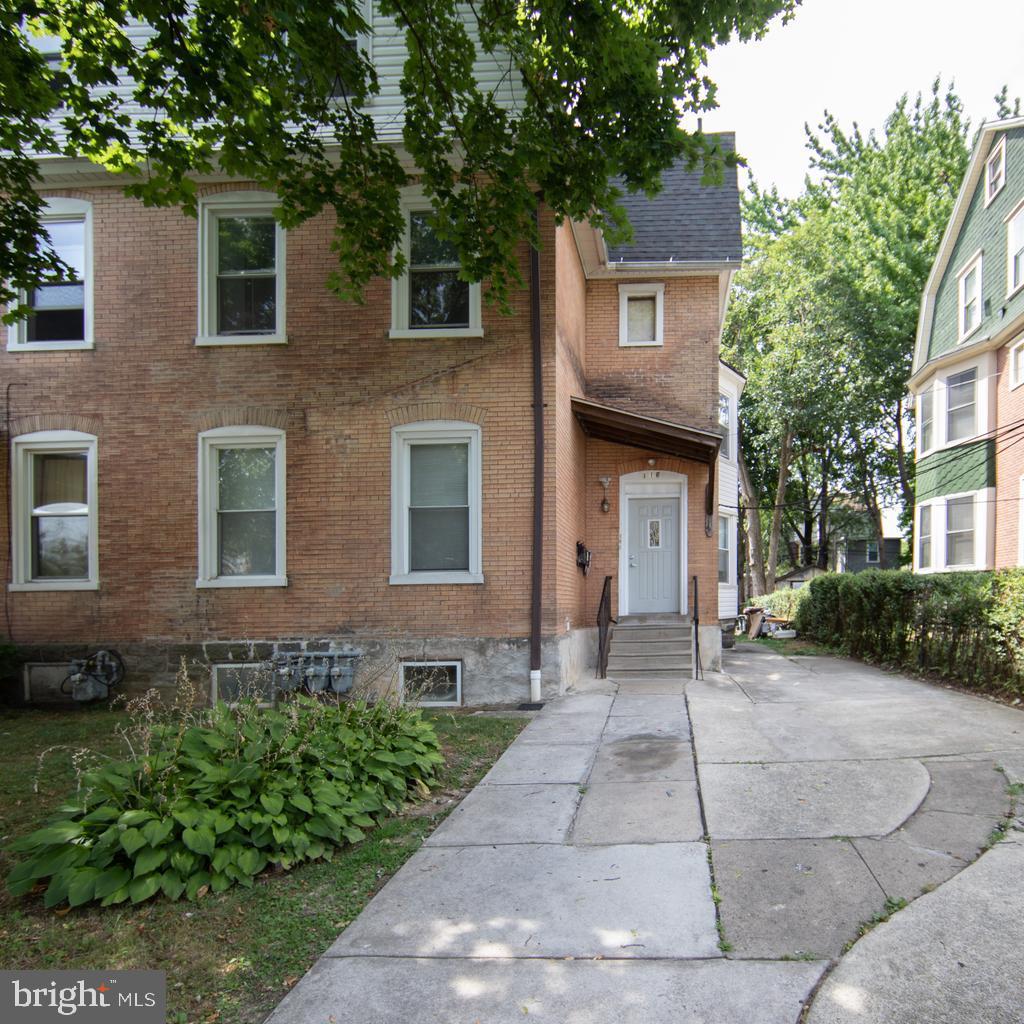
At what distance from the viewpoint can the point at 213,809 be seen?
457 cm

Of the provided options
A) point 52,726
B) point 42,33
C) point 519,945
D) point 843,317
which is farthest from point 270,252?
point 843,317

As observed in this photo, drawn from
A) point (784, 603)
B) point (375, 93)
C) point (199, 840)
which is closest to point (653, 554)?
point (375, 93)

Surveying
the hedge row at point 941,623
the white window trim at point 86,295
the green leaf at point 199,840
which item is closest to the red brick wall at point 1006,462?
the hedge row at point 941,623

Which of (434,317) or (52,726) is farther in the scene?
(434,317)

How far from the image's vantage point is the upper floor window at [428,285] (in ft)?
33.7

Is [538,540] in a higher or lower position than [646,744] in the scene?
higher

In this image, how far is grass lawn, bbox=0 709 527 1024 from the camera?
11.0ft

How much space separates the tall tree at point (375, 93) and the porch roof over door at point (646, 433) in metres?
3.52

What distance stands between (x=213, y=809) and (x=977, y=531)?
17501mm

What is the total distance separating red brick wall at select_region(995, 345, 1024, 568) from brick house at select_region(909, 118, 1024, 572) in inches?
0.8

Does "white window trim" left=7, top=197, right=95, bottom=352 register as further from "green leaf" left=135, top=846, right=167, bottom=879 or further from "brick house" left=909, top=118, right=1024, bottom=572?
"brick house" left=909, top=118, right=1024, bottom=572

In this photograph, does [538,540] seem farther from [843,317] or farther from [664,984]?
[843,317]

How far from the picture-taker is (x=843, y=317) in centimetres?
2811

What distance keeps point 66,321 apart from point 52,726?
524 centimetres
